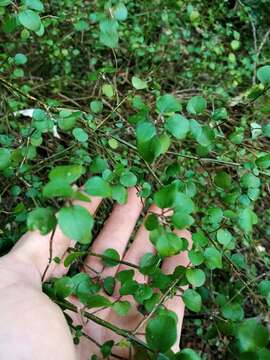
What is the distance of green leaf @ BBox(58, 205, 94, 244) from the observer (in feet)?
2.11

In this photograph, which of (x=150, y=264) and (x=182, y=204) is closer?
(x=182, y=204)

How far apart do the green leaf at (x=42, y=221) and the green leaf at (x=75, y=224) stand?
0.03 m

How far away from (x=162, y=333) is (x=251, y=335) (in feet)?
0.54

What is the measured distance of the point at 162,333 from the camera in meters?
0.84

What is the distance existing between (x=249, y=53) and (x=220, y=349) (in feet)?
3.78

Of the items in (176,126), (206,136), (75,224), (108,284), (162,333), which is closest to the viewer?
(75,224)

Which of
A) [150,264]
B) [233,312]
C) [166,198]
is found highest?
[166,198]

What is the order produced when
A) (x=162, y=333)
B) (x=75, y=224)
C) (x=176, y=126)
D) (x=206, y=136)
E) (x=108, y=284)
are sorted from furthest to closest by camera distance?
(x=108, y=284), (x=206, y=136), (x=176, y=126), (x=162, y=333), (x=75, y=224)

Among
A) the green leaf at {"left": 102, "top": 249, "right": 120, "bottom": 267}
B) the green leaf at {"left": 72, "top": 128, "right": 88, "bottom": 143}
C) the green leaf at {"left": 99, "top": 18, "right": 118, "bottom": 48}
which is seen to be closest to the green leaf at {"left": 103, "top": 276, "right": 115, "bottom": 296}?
the green leaf at {"left": 102, "top": 249, "right": 120, "bottom": 267}

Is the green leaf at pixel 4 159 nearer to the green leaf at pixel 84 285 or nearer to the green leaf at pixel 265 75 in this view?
the green leaf at pixel 84 285

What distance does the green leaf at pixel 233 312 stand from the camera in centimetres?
113

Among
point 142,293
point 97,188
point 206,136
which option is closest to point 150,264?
point 142,293

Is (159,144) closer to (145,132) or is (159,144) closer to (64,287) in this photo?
(145,132)

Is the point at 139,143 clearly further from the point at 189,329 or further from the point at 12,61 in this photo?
the point at 189,329
